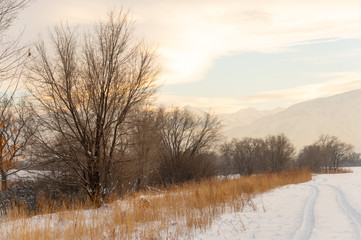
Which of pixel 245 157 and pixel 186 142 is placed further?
pixel 245 157

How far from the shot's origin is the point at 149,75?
11766 mm

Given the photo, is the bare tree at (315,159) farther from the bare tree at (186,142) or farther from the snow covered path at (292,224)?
the snow covered path at (292,224)

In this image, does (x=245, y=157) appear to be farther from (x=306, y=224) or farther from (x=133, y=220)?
(x=133, y=220)

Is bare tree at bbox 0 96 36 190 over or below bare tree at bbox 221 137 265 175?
over

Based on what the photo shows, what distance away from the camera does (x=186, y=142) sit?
3177 centimetres

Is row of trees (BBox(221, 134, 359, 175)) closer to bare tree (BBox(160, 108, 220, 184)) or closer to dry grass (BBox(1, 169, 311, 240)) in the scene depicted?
bare tree (BBox(160, 108, 220, 184))

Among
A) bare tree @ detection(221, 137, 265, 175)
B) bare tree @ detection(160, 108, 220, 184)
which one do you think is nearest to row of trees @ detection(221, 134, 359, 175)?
bare tree @ detection(221, 137, 265, 175)

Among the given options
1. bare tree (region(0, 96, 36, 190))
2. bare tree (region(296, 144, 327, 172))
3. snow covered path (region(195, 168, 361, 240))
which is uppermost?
bare tree (region(0, 96, 36, 190))

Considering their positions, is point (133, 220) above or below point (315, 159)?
above

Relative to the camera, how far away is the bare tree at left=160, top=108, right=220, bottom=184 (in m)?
27.3

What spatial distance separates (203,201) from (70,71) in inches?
247

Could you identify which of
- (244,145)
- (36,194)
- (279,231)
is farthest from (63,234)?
(244,145)

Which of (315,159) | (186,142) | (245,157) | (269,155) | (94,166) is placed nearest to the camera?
(94,166)

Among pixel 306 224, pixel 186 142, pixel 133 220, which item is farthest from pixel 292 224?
pixel 186 142
